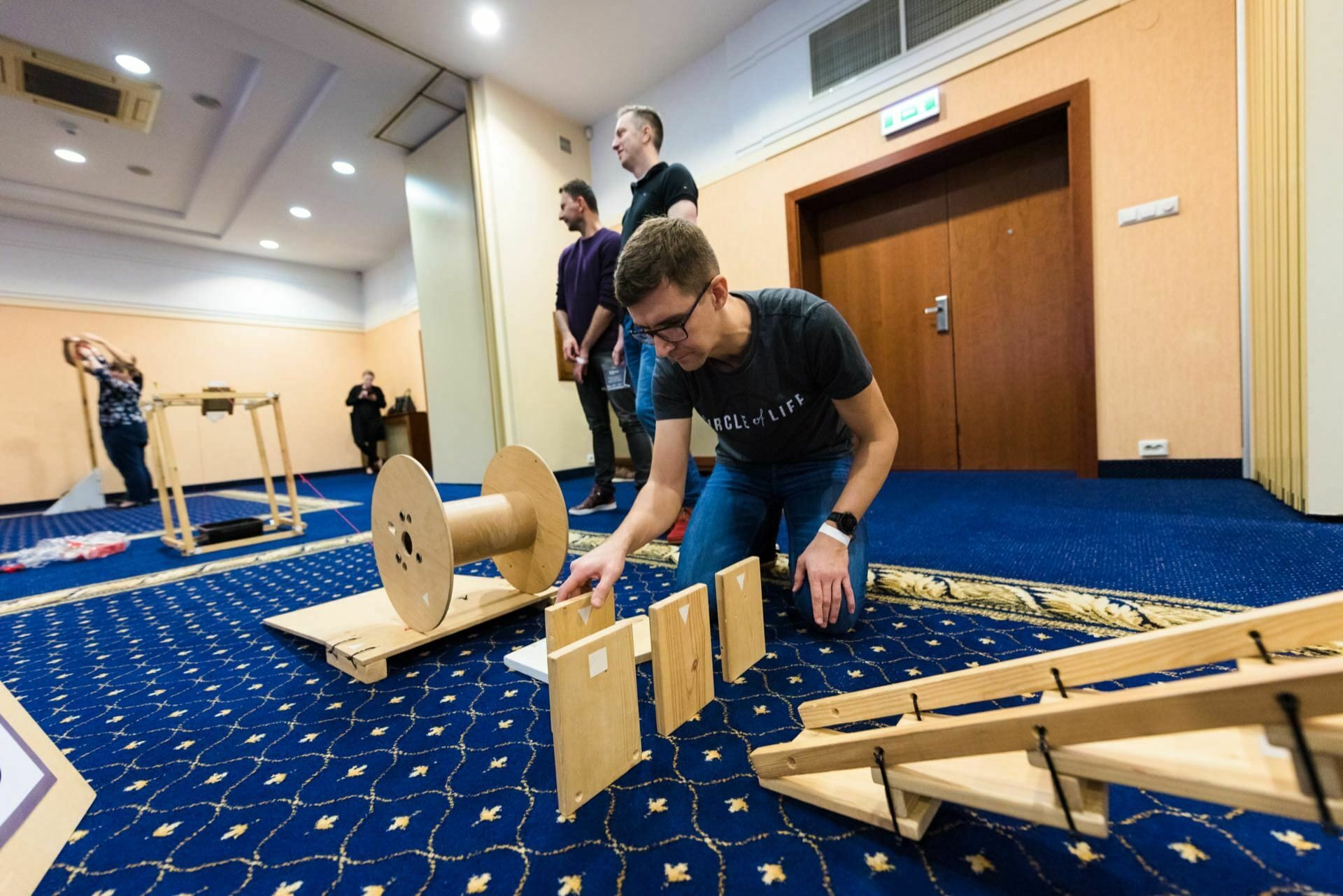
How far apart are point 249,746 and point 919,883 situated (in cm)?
118

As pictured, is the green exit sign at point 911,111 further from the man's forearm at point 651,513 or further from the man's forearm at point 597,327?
the man's forearm at point 651,513

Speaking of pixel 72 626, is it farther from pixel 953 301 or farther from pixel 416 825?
pixel 953 301

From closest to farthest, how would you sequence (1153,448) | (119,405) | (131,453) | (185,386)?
1. (1153,448)
2. (119,405)
3. (131,453)
4. (185,386)

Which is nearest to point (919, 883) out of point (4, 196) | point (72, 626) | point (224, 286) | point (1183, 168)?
point (72, 626)

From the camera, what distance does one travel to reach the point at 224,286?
26.2 ft

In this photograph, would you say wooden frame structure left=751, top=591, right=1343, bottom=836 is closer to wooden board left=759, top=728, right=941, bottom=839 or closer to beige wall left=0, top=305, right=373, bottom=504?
wooden board left=759, top=728, right=941, bottom=839

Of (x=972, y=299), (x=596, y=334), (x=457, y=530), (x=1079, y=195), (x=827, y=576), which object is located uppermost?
(x=1079, y=195)

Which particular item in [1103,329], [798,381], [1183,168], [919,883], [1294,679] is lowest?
[919,883]

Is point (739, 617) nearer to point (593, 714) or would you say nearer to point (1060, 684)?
point (593, 714)

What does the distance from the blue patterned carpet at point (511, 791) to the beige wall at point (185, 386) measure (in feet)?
23.9

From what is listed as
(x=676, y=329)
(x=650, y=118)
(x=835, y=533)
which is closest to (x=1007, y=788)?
(x=835, y=533)

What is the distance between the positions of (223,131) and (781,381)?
20.4ft

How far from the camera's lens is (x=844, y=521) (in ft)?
4.14

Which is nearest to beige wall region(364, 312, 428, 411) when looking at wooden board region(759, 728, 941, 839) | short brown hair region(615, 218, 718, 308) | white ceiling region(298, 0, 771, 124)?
white ceiling region(298, 0, 771, 124)
